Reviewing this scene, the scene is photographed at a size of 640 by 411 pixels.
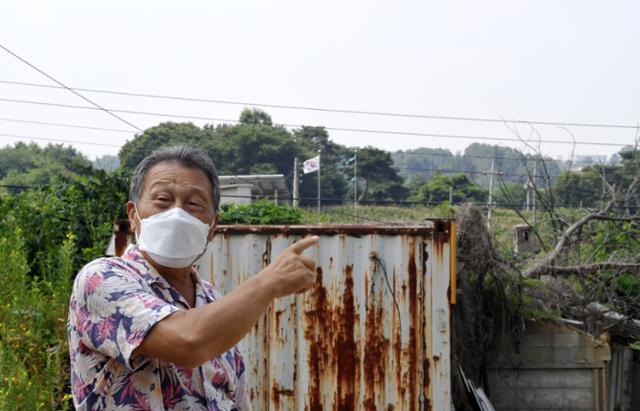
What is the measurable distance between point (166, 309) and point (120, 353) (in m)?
0.14

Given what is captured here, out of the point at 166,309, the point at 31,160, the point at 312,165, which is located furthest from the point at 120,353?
the point at 31,160

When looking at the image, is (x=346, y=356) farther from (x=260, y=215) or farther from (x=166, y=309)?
(x=166, y=309)

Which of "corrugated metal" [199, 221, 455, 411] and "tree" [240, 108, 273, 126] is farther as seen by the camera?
"tree" [240, 108, 273, 126]

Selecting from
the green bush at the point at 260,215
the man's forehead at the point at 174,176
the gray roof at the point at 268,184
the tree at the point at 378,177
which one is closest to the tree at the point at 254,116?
the tree at the point at 378,177

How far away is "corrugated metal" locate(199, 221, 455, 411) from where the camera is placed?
4.66 metres

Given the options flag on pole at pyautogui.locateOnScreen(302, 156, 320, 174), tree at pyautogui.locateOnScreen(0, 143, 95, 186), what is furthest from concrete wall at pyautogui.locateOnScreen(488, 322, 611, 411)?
tree at pyautogui.locateOnScreen(0, 143, 95, 186)

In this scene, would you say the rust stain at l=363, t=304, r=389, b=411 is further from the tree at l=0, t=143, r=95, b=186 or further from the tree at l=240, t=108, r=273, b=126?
the tree at l=240, t=108, r=273, b=126

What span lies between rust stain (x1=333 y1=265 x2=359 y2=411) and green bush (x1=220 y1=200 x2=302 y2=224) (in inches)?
94.2

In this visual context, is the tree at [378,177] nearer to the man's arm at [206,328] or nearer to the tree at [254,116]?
the tree at [254,116]

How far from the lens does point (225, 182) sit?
20.4m

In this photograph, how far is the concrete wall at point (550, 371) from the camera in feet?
22.5

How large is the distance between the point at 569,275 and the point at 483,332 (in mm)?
2005

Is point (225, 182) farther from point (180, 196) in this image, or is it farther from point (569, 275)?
point (180, 196)

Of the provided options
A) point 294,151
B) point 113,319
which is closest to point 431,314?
point 113,319
